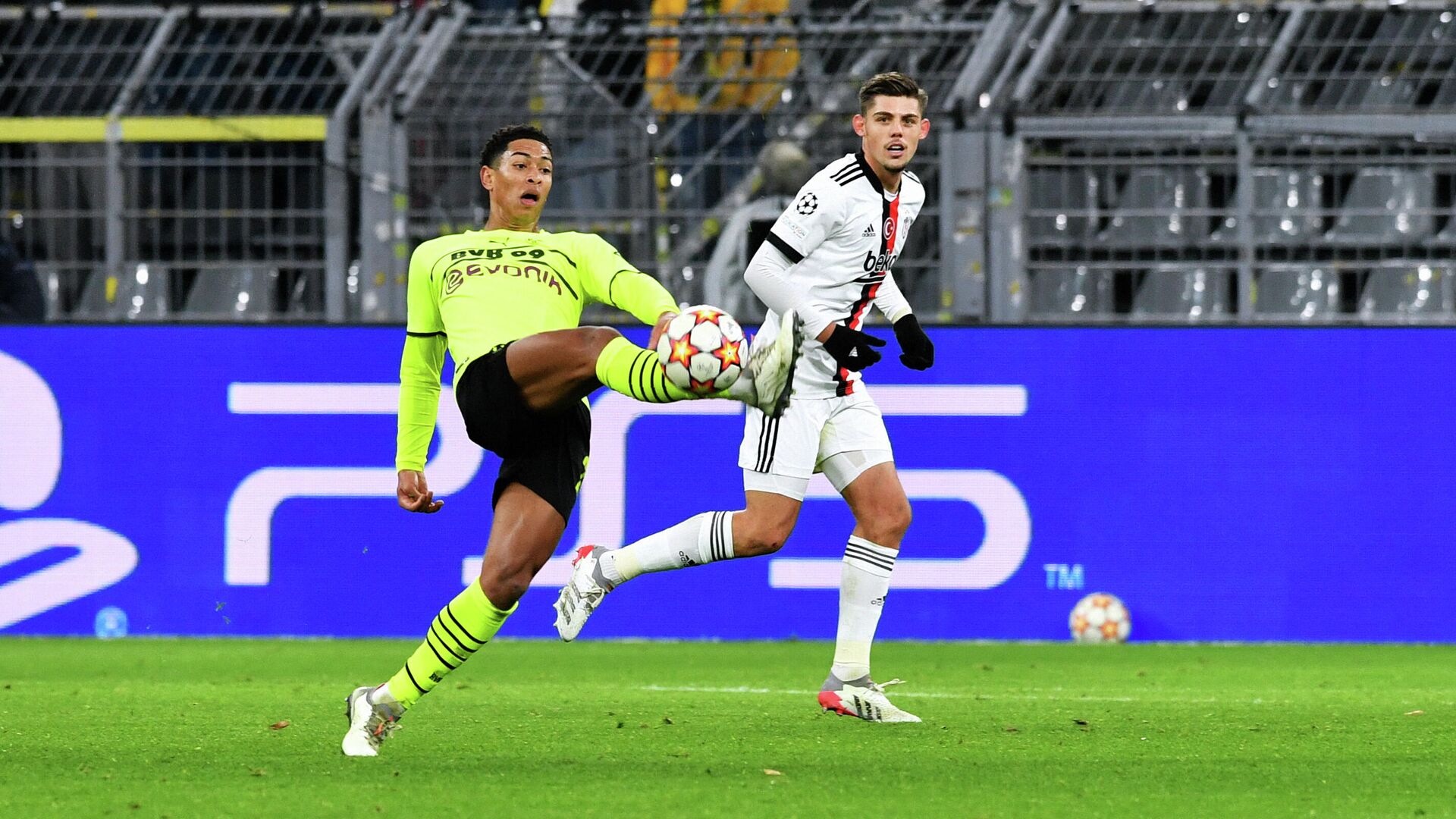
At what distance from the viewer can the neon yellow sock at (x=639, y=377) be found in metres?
4.56

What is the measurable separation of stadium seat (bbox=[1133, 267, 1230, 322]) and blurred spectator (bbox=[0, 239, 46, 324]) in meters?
5.56

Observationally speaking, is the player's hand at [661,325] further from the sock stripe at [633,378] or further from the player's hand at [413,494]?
the player's hand at [413,494]

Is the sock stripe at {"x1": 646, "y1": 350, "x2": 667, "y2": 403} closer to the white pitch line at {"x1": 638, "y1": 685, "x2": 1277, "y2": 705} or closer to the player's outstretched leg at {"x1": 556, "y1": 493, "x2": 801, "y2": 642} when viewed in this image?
the player's outstretched leg at {"x1": 556, "y1": 493, "x2": 801, "y2": 642}

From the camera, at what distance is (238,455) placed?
30.6 feet

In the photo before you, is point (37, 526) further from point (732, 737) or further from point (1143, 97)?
point (1143, 97)

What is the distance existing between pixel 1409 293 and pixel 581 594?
5648mm

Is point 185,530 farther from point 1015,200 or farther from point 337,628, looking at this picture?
point 1015,200

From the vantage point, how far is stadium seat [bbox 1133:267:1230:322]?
32.0ft

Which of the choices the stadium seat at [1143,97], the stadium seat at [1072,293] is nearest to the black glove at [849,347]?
the stadium seat at [1072,293]

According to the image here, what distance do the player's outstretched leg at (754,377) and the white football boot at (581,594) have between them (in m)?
1.16

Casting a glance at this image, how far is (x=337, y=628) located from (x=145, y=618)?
0.93 metres

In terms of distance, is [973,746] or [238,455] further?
[238,455]

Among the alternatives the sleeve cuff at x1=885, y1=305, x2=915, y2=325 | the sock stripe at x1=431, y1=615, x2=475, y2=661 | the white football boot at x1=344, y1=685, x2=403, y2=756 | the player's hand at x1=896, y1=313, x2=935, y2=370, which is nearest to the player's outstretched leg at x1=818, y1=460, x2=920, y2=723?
the player's hand at x1=896, y1=313, x2=935, y2=370

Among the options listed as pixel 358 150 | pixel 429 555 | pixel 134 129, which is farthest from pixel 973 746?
pixel 134 129
